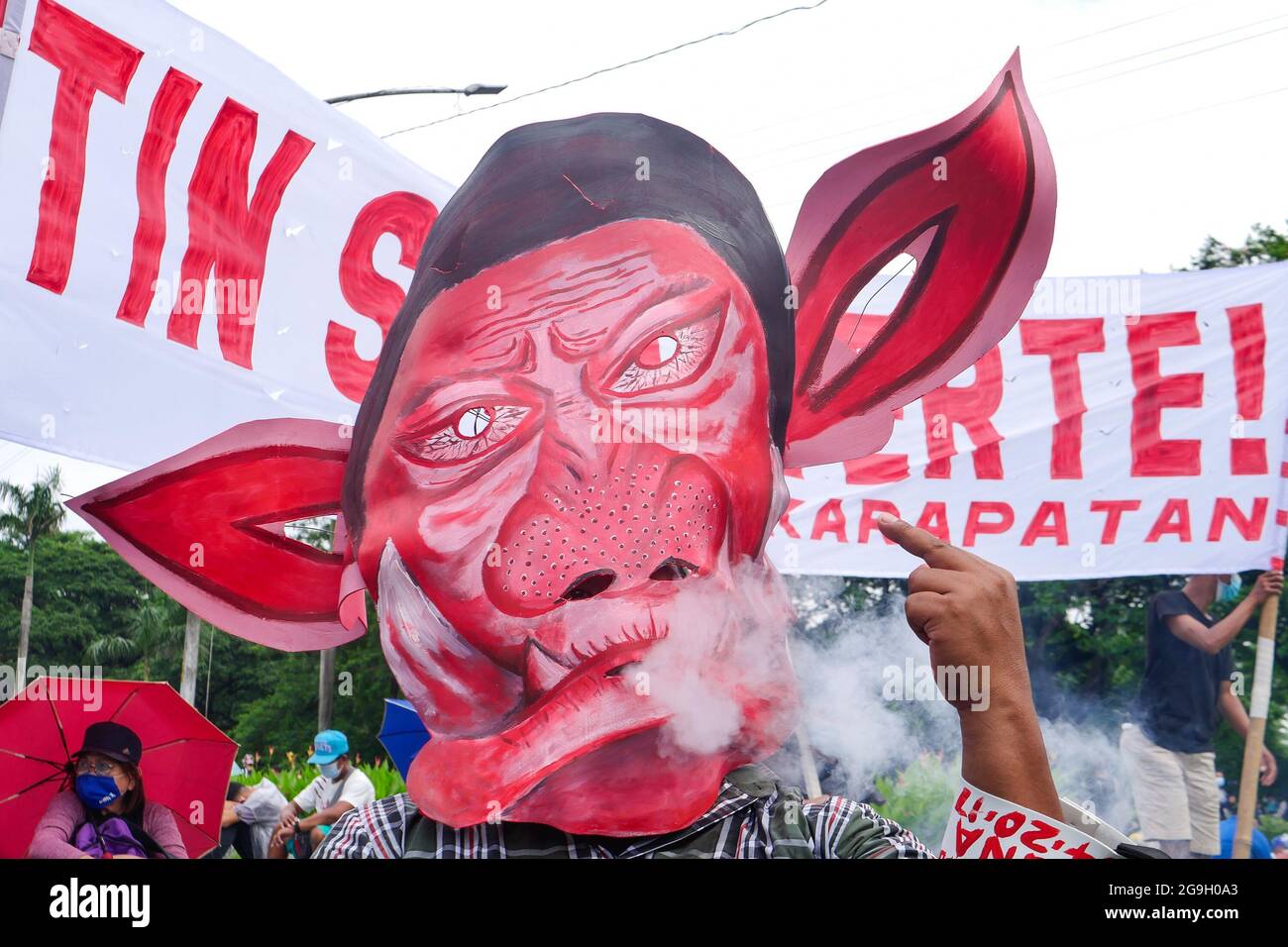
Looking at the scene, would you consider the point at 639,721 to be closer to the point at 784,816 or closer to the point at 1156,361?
the point at 784,816

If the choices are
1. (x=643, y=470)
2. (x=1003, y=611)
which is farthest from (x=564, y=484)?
(x=1003, y=611)

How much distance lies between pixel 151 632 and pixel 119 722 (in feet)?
0.60

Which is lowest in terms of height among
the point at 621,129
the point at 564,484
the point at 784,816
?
the point at 784,816

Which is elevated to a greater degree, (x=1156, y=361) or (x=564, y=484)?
(x=1156, y=361)

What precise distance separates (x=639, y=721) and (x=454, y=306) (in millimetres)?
870

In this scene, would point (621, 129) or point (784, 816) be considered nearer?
point (784, 816)

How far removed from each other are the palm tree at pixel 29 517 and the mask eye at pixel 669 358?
1.14 meters

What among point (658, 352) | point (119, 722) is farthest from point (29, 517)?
point (658, 352)

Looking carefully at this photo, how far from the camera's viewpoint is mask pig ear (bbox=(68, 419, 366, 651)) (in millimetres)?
2428

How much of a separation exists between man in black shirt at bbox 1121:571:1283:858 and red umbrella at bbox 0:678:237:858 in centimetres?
179

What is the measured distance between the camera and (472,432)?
2.29 m

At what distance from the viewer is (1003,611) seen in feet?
7.01

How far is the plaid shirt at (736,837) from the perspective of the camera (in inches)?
83.1
